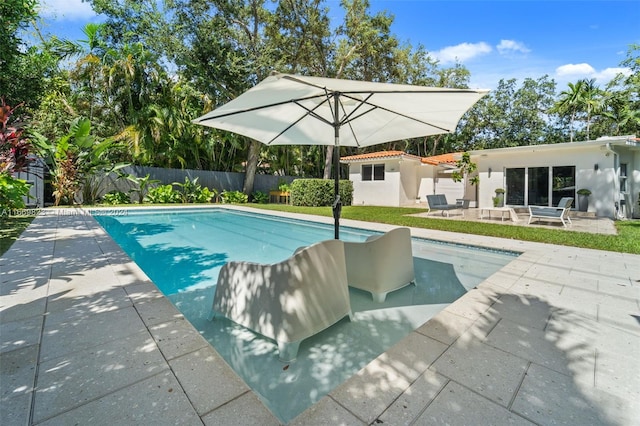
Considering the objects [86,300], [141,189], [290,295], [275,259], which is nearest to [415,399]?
[290,295]

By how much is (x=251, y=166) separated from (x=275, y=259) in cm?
1640

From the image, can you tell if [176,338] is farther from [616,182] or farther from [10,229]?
[616,182]

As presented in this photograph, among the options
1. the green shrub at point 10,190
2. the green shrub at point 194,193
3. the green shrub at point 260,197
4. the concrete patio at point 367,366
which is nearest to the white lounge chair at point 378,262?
the concrete patio at point 367,366

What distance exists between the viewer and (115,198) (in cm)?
1656

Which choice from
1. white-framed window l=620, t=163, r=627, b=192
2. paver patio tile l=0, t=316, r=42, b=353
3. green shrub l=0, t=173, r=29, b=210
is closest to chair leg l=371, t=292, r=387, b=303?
paver patio tile l=0, t=316, r=42, b=353

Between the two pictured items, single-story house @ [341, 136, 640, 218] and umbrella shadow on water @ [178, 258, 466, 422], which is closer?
umbrella shadow on water @ [178, 258, 466, 422]

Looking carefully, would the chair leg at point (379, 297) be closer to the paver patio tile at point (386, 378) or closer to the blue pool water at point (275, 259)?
the blue pool water at point (275, 259)

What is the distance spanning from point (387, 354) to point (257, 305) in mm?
1348

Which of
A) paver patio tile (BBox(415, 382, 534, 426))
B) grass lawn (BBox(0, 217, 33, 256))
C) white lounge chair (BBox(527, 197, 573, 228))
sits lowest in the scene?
paver patio tile (BBox(415, 382, 534, 426))

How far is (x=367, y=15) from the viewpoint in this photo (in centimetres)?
2167

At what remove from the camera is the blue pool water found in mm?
2734

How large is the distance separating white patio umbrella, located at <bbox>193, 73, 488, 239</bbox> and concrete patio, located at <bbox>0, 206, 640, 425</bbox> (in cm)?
261

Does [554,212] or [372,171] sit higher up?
[372,171]

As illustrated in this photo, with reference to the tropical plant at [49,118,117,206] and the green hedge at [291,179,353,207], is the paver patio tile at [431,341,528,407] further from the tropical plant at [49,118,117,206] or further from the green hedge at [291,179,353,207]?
the tropical plant at [49,118,117,206]
